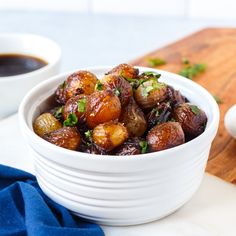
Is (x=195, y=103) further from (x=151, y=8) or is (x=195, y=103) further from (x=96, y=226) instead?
(x=151, y=8)

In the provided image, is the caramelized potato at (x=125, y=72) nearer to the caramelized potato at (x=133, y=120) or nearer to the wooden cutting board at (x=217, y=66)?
the caramelized potato at (x=133, y=120)

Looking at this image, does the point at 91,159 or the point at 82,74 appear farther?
the point at 82,74

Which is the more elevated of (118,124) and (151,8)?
(118,124)

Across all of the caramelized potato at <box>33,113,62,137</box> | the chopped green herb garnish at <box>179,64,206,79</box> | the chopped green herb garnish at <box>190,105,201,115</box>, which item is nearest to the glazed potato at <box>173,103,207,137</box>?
the chopped green herb garnish at <box>190,105,201,115</box>

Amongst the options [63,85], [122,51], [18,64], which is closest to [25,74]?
[18,64]

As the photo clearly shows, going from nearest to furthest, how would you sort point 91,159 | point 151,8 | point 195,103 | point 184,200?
point 91,159
point 184,200
point 195,103
point 151,8

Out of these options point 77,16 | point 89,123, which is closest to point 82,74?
point 89,123
